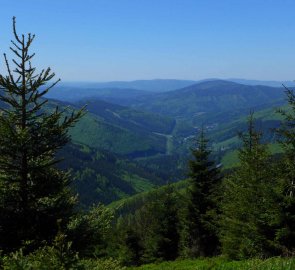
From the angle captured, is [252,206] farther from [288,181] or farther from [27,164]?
[27,164]

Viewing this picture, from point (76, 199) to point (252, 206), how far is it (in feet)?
46.0

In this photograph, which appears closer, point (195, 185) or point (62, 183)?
point (62, 183)

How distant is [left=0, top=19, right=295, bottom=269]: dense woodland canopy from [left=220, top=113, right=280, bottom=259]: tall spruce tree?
0.21ft

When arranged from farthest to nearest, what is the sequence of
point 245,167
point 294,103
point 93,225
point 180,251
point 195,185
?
point 180,251 < point 195,185 < point 245,167 < point 294,103 < point 93,225

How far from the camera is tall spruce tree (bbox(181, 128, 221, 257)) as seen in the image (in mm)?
40188

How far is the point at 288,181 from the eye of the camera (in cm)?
2369

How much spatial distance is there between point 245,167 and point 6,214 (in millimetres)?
20524

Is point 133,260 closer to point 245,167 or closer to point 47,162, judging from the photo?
point 245,167

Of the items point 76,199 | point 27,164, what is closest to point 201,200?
point 76,199

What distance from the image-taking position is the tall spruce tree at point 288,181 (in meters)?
23.1

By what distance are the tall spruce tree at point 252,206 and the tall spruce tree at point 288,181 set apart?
0.58 meters

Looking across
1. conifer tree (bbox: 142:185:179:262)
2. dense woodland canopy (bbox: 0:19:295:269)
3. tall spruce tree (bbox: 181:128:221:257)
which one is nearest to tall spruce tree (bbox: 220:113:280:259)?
dense woodland canopy (bbox: 0:19:295:269)

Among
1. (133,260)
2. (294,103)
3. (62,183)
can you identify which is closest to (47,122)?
(62,183)

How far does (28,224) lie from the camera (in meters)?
16.0
